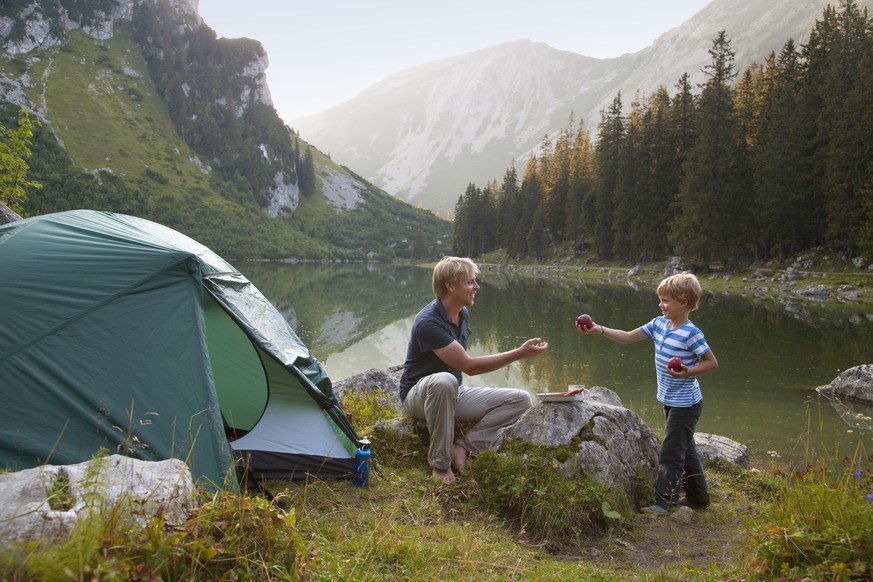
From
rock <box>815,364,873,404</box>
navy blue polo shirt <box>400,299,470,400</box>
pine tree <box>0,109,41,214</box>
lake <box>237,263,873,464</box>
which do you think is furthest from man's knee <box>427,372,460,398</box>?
pine tree <box>0,109,41,214</box>

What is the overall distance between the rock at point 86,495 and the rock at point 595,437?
2.94 meters

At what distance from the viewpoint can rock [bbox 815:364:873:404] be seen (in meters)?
10.9

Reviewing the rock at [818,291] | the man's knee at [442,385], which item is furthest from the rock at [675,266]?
the man's knee at [442,385]

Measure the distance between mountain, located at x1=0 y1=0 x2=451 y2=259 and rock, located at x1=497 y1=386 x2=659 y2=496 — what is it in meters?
→ 78.0

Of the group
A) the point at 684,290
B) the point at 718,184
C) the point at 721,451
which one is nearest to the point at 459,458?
the point at 684,290

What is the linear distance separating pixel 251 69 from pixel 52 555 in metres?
145

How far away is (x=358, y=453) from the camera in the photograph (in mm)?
5012

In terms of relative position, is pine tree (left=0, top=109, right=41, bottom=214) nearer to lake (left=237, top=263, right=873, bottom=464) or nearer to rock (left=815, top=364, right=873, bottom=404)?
lake (left=237, top=263, right=873, bottom=464)

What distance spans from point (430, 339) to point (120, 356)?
2508mm

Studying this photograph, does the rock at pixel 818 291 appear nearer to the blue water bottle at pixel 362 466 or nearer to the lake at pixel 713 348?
the lake at pixel 713 348

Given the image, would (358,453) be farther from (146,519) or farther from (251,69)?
(251,69)

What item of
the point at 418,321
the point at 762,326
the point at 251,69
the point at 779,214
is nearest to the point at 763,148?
the point at 779,214

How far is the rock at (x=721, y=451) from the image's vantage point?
713 centimetres

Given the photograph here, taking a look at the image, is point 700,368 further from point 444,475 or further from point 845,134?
point 845,134
